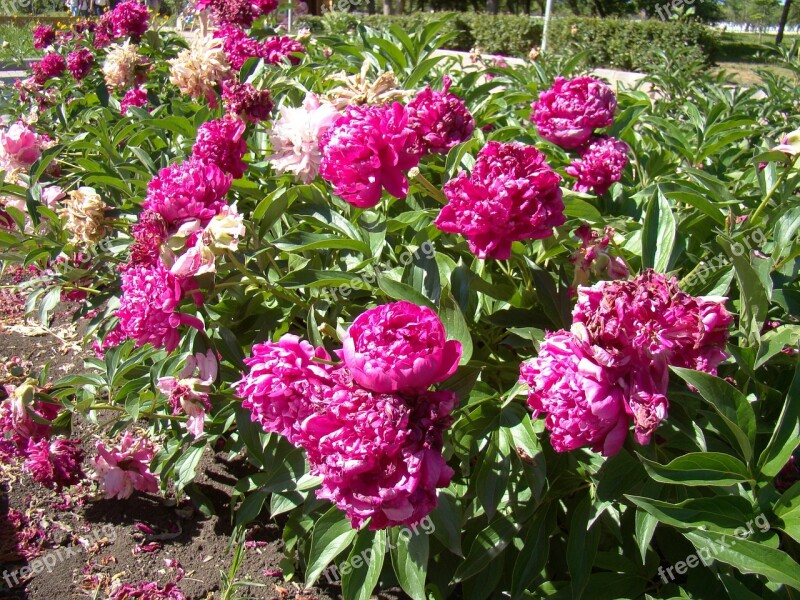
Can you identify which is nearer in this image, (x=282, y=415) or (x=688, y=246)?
(x=282, y=415)

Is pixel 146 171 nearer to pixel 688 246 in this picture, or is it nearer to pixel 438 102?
pixel 438 102

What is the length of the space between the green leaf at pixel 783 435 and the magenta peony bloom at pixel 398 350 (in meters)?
0.58

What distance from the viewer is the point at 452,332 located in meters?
1.39

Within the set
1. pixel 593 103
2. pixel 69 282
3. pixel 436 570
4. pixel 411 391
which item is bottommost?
pixel 436 570

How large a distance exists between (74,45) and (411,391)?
5133 mm

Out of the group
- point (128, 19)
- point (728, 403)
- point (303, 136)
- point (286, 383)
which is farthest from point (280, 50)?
point (728, 403)

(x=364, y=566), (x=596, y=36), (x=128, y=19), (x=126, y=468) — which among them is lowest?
(x=126, y=468)

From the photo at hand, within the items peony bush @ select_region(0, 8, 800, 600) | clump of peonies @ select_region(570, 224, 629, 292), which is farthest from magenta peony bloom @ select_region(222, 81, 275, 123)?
clump of peonies @ select_region(570, 224, 629, 292)

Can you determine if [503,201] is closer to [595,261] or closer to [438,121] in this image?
[595,261]

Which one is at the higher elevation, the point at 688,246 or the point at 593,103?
the point at 593,103

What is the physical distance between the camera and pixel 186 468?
88.7 inches

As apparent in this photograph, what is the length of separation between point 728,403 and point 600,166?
1.00 meters

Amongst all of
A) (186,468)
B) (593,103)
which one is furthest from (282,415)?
(593,103)

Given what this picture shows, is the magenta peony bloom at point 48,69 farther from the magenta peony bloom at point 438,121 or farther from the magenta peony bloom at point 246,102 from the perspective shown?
the magenta peony bloom at point 438,121
